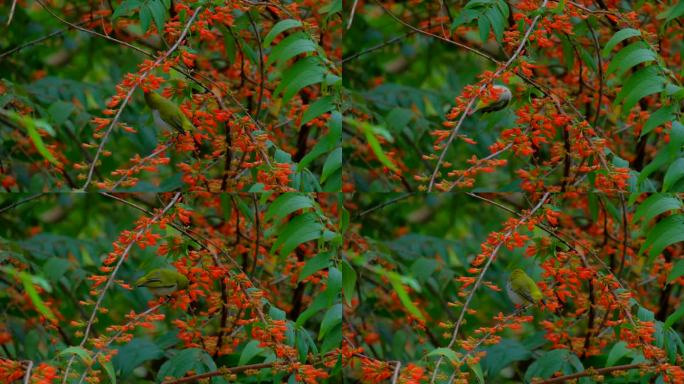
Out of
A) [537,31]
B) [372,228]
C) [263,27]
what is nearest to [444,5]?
[537,31]

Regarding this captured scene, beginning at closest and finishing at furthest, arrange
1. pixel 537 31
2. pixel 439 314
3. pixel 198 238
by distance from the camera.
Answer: pixel 537 31
pixel 198 238
pixel 439 314

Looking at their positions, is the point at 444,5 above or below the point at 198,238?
above

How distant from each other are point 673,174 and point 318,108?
1.01m

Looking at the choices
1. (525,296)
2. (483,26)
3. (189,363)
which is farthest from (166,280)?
(483,26)

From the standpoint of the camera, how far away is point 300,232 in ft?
7.68

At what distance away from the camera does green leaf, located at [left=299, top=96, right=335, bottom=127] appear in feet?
8.10

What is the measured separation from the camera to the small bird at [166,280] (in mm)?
2568

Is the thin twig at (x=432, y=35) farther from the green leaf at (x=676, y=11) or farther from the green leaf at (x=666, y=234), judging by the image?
the green leaf at (x=666, y=234)

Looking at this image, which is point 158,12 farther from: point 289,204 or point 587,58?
point 587,58

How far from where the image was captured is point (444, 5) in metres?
2.81

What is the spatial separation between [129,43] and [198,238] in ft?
2.18

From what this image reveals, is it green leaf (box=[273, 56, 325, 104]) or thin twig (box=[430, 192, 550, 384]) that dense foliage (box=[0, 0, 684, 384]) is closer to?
thin twig (box=[430, 192, 550, 384])

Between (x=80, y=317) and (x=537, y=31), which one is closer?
(x=537, y=31)

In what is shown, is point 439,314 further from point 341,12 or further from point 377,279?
point 341,12
